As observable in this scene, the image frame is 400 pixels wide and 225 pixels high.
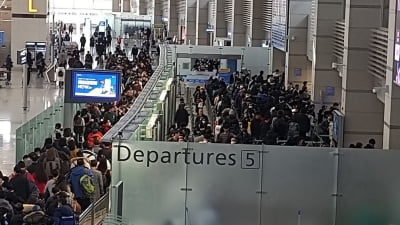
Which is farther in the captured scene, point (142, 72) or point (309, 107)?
point (142, 72)

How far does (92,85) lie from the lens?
1844cm

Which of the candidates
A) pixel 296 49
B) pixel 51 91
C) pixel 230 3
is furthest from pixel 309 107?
pixel 230 3

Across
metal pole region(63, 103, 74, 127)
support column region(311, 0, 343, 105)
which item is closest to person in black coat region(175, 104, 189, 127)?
metal pole region(63, 103, 74, 127)

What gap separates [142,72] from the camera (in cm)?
2867

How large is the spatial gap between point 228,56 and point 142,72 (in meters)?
3.24

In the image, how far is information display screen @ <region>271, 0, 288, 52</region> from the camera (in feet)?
93.9

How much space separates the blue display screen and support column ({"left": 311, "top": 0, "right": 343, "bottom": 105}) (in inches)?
244

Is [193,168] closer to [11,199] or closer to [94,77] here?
[11,199]

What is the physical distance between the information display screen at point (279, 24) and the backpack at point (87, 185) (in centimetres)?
1715

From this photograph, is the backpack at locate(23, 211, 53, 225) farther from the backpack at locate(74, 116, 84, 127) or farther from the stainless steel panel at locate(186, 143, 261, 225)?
the backpack at locate(74, 116, 84, 127)

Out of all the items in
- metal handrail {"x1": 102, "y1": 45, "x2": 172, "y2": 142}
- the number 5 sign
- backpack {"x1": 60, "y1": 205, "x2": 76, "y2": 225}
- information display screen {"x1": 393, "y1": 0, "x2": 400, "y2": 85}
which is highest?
information display screen {"x1": 393, "y1": 0, "x2": 400, "y2": 85}

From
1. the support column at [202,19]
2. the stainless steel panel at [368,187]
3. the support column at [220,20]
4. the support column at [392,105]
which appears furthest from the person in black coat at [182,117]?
the support column at [202,19]

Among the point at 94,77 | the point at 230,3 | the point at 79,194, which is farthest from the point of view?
the point at 230,3

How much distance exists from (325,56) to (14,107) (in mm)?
9581
